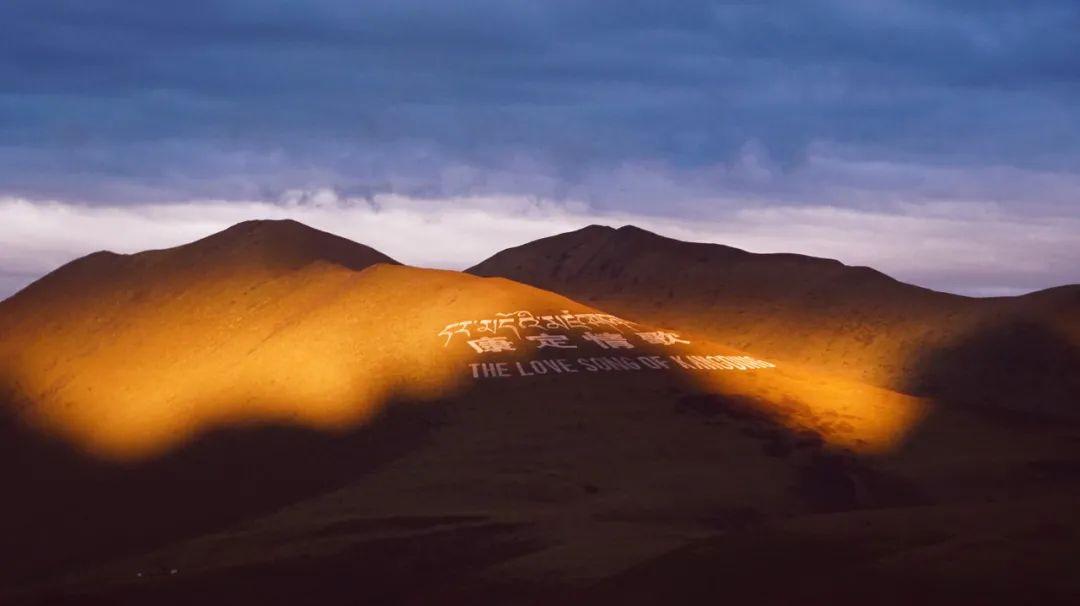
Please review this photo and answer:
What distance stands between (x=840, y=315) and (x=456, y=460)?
32498 millimetres

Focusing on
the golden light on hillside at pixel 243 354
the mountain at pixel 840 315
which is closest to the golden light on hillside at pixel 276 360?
the golden light on hillside at pixel 243 354

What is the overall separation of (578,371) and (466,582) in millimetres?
24077

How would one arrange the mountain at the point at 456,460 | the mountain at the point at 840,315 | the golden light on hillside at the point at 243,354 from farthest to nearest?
the mountain at the point at 840,315 < the golden light on hillside at the point at 243,354 < the mountain at the point at 456,460

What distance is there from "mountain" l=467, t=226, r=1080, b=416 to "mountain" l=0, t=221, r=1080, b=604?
10027 mm

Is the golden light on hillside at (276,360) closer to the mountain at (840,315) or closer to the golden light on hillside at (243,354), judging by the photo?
the golden light on hillside at (243,354)

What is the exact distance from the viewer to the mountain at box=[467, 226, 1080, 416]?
57406 millimetres

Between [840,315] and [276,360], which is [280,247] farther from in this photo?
[840,315]

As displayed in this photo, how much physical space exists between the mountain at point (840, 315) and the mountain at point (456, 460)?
32.9 feet

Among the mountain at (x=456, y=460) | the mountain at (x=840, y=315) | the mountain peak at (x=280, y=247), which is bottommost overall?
the mountain at (x=456, y=460)

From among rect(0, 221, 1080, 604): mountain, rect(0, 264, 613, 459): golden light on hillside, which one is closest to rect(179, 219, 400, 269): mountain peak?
rect(0, 221, 1080, 604): mountain

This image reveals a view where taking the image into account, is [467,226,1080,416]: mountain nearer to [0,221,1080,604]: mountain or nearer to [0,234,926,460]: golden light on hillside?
[0,234,926,460]: golden light on hillside

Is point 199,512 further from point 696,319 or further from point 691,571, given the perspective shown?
point 696,319

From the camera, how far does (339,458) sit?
43156 mm

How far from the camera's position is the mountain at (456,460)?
75.4 ft
